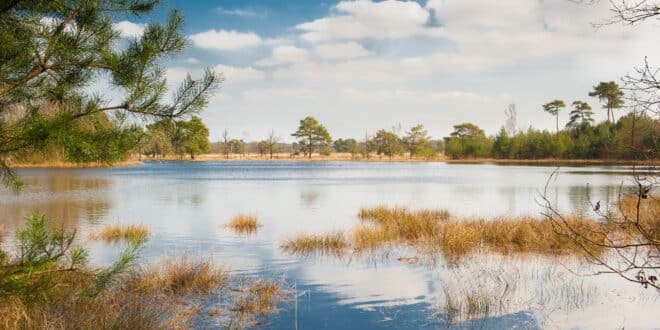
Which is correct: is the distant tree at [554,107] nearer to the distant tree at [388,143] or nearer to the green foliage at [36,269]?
the distant tree at [388,143]

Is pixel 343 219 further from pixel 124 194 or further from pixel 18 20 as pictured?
pixel 124 194

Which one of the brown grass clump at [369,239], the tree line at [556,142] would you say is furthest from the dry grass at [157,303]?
the tree line at [556,142]

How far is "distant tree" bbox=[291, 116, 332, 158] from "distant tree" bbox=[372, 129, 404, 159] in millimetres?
12244

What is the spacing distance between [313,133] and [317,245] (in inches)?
3933

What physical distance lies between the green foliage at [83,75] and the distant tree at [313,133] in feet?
346

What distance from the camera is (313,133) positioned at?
11188 centimetres

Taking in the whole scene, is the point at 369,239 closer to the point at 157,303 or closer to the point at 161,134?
the point at 157,303

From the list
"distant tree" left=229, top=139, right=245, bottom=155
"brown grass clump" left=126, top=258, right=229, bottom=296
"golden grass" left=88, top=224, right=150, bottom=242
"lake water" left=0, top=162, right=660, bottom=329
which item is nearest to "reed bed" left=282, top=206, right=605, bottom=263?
"lake water" left=0, top=162, right=660, bottom=329

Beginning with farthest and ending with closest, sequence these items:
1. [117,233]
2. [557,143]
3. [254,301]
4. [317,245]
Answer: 1. [557,143]
2. [117,233]
3. [317,245]
4. [254,301]

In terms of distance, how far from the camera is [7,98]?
15.6 ft

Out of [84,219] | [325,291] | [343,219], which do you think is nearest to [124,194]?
[84,219]

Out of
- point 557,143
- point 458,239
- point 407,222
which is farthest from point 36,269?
point 557,143

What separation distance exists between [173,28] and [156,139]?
113cm

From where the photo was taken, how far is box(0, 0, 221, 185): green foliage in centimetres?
400
